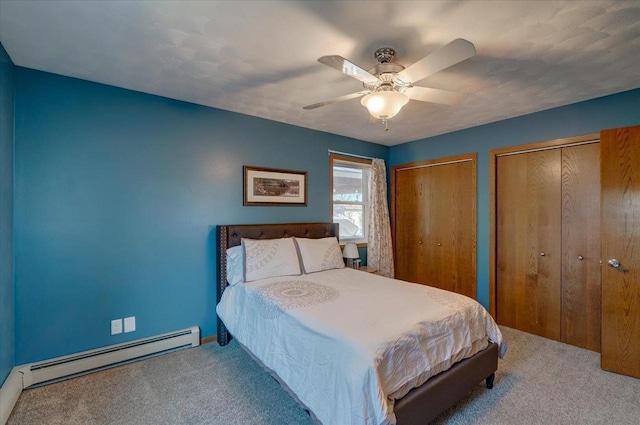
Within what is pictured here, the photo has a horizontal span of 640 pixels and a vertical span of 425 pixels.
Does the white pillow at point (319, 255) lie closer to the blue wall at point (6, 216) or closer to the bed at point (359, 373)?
the bed at point (359, 373)

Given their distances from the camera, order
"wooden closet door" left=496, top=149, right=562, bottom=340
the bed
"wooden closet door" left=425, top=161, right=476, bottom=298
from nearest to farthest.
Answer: the bed < "wooden closet door" left=496, top=149, right=562, bottom=340 < "wooden closet door" left=425, top=161, right=476, bottom=298

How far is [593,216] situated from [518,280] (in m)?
1.00

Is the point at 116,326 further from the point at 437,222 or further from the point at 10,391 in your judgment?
the point at 437,222

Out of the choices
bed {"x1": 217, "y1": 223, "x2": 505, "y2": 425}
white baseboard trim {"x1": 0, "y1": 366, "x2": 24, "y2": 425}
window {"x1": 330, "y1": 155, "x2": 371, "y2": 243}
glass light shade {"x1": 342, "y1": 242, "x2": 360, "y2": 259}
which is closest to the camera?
bed {"x1": 217, "y1": 223, "x2": 505, "y2": 425}

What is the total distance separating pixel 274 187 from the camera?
11.4 ft

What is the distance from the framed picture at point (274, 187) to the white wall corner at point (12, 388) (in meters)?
2.21

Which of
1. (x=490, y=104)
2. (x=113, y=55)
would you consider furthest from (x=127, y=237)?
(x=490, y=104)

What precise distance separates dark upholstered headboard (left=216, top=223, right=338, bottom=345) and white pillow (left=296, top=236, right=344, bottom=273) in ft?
0.96

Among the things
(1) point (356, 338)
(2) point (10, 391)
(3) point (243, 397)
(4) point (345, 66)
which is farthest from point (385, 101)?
(2) point (10, 391)

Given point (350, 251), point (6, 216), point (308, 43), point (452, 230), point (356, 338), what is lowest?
point (356, 338)

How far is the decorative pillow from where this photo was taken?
279 centimetres

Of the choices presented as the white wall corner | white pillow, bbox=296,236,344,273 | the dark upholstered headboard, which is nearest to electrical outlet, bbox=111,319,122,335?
the white wall corner

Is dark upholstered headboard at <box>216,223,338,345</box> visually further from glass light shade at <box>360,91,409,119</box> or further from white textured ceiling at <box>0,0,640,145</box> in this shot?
glass light shade at <box>360,91,409,119</box>

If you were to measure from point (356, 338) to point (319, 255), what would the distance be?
1697 mm
